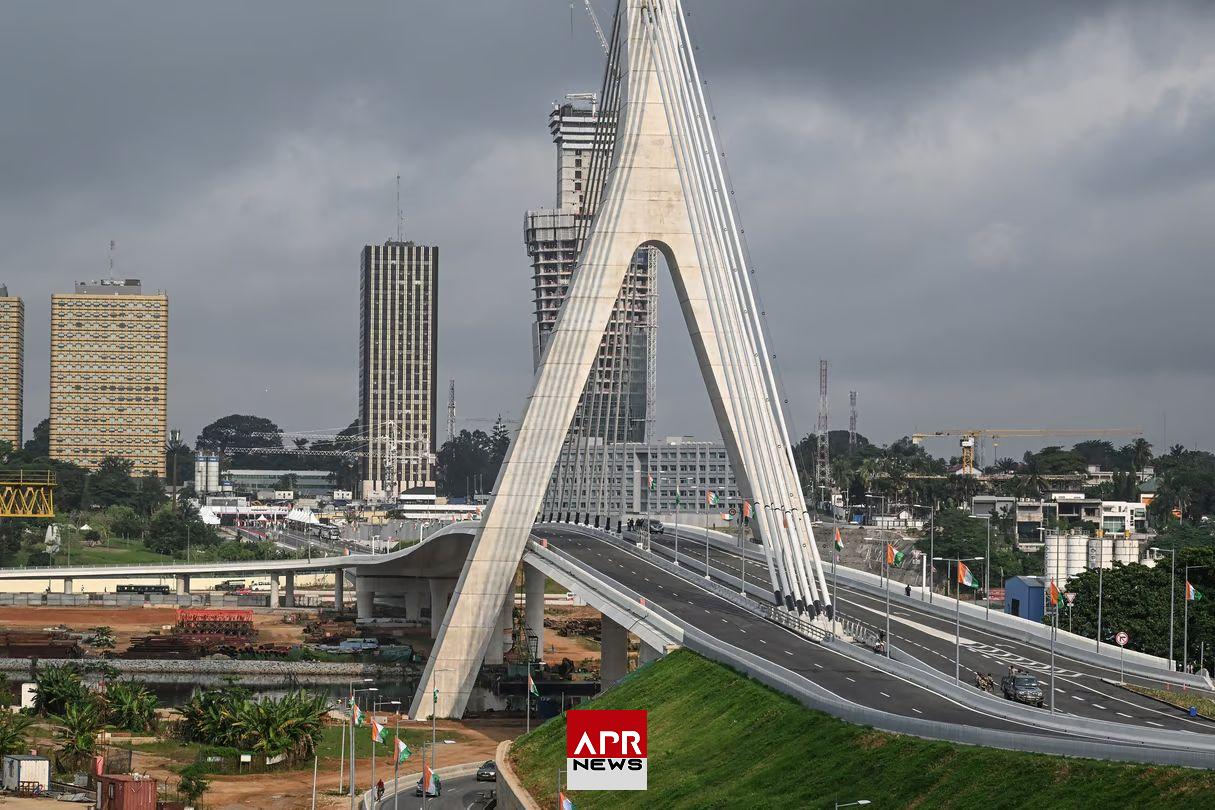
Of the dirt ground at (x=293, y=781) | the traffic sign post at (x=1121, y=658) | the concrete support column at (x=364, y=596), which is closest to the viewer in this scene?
the dirt ground at (x=293, y=781)

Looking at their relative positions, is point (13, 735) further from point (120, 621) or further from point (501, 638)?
point (120, 621)

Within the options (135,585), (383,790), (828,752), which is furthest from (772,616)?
(135,585)

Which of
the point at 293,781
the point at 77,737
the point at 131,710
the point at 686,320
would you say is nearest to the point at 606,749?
the point at 293,781

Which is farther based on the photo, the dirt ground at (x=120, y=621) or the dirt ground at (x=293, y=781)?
the dirt ground at (x=120, y=621)

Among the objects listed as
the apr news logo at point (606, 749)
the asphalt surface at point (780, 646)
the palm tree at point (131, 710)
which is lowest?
the palm tree at point (131, 710)

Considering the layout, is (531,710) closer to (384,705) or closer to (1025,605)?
(384,705)

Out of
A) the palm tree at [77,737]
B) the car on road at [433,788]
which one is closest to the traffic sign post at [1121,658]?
the car on road at [433,788]

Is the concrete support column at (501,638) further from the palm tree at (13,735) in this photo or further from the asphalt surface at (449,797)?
the palm tree at (13,735)
